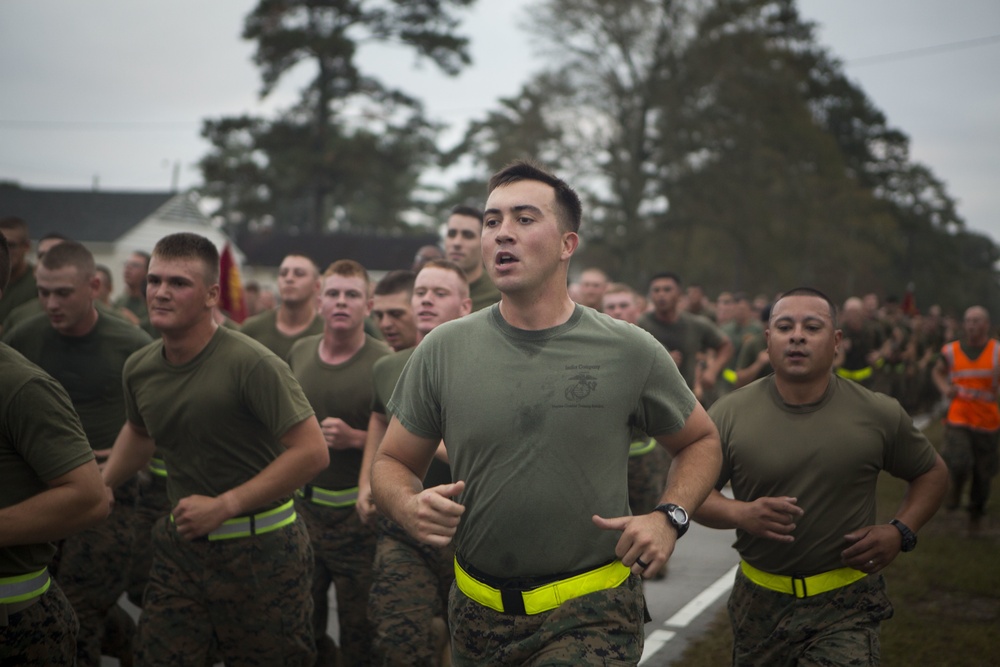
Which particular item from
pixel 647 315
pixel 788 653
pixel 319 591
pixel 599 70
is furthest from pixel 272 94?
pixel 788 653

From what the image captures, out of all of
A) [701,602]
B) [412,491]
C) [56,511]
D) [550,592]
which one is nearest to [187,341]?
[56,511]

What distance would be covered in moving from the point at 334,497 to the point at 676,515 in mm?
3301

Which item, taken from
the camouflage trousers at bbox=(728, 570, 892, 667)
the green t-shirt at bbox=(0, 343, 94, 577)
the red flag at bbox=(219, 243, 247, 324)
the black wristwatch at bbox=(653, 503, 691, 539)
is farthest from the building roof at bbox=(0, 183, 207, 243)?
the black wristwatch at bbox=(653, 503, 691, 539)

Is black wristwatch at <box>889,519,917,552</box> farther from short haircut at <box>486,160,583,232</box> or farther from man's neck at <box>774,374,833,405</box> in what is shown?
short haircut at <box>486,160,583,232</box>

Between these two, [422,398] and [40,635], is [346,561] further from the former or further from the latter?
[422,398]

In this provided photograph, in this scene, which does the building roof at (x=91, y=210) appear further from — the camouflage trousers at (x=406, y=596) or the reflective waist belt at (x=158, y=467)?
the camouflage trousers at (x=406, y=596)

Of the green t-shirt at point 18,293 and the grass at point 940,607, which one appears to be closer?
the grass at point 940,607

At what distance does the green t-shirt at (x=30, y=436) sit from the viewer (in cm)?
354

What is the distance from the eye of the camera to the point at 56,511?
11.6ft

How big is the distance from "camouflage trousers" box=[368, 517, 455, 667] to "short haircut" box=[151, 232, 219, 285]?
1628 mm

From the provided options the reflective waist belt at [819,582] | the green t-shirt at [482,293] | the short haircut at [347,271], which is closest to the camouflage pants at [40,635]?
the reflective waist belt at [819,582]

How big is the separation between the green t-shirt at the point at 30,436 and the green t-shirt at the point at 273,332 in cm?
389

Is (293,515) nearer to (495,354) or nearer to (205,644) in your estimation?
(205,644)

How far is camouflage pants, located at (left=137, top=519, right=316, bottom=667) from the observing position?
473cm
